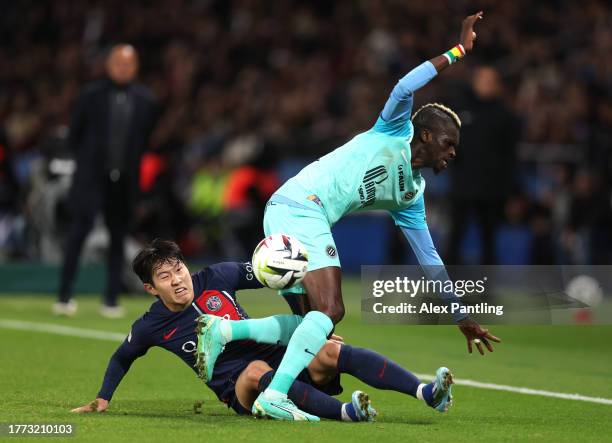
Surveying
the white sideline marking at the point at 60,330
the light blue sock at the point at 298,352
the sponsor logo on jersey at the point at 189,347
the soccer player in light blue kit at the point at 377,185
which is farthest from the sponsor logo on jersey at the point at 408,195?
the white sideline marking at the point at 60,330

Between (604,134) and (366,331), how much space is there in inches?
263

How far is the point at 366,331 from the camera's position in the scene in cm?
1209

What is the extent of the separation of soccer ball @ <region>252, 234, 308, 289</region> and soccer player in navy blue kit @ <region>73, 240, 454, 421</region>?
11.5 inches

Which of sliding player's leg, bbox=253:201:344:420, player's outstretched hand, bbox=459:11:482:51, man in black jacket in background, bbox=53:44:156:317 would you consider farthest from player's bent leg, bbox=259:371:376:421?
man in black jacket in background, bbox=53:44:156:317

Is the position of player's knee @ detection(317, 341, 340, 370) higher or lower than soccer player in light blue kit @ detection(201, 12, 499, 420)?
lower

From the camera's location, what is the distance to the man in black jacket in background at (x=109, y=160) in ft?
42.0

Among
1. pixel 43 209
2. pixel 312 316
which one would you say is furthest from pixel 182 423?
pixel 43 209

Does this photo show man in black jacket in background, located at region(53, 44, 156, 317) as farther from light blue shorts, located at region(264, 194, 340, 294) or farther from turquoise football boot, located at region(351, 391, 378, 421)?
turquoise football boot, located at region(351, 391, 378, 421)

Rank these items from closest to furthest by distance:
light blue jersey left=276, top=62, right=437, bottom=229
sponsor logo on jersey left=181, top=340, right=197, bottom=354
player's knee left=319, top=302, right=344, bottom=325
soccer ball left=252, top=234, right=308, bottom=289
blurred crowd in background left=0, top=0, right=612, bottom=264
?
1. soccer ball left=252, top=234, right=308, bottom=289
2. player's knee left=319, top=302, right=344, bottom=325
3. sponsor logo on jersey left=181, top=340, right=197, bottom=354
4. light blue jersey left=276, top=62, right=437, bottom=229
5. blurred crowd in background left=0, top=0, right=612, bottom=264

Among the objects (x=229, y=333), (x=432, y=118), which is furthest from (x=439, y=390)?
(x=432, y=118)

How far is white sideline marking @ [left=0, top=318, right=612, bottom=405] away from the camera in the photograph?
822 centimetres

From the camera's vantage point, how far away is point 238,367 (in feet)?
23.0

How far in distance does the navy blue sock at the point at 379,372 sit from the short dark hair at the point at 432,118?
4.47ft

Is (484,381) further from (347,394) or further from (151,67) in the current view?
(151,67)
